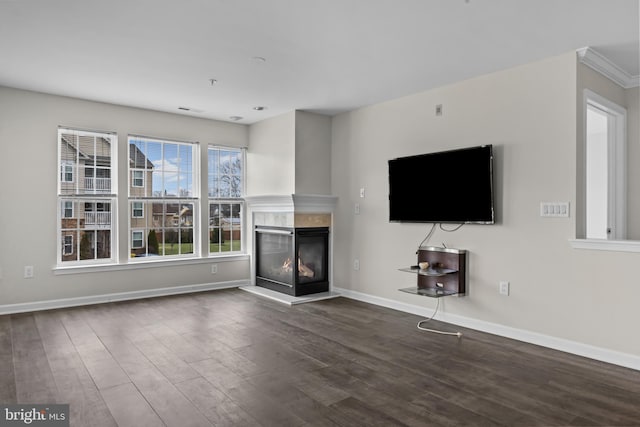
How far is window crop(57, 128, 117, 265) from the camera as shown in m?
4.97

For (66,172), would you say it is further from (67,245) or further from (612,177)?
(612,177)

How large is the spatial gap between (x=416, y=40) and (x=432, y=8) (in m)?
0.51

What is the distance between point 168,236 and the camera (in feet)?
19.0

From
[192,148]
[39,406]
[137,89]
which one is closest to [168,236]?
[192,148]

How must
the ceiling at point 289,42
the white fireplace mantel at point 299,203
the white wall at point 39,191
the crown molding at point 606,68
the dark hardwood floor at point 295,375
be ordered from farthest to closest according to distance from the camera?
1. the white fireplace mantel at point 299,203
2. the white wall at point 39,191
3. the crown molding at point 606,68
4. the ceiling at point 289,42
5. the dark hardwood floor at point 295,375

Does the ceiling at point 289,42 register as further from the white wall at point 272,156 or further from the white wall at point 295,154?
the white wall at point 272,156

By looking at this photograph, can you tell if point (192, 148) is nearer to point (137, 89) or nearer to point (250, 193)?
point (250, 193)

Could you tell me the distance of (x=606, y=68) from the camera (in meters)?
3.69

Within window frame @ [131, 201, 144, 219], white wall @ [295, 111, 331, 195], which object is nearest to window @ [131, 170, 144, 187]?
window frame @ [131, 201, 144, 219]

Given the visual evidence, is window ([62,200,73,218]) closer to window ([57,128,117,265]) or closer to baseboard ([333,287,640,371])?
window ([57,128,117,265])

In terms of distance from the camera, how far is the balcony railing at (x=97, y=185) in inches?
202

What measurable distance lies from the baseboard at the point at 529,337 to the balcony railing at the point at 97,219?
3.63m

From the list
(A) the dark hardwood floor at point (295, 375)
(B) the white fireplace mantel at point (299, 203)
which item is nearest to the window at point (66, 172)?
(A) the dark hardwood floor at point (295, 375)

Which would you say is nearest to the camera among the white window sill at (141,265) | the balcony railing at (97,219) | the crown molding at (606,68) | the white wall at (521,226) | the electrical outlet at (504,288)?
the white wall at (521,226)
